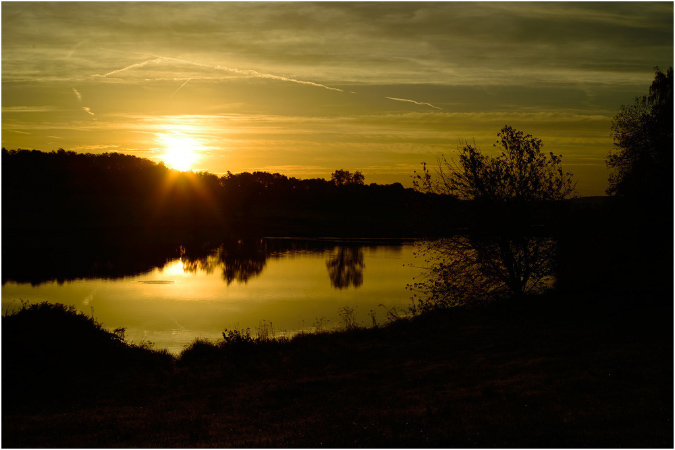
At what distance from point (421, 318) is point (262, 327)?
8.13 meters

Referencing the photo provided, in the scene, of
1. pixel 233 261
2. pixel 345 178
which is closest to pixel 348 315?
pixel 233 261

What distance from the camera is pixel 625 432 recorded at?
8.84 meters

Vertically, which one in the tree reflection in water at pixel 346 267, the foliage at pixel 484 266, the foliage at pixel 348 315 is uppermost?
the foliage at pixel 484 266

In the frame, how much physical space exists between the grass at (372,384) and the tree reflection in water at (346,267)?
58.9 feet

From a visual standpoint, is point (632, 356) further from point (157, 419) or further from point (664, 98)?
point (664, 98)

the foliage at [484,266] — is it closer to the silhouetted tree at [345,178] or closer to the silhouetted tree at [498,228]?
the silhouetted tree at [498,228]

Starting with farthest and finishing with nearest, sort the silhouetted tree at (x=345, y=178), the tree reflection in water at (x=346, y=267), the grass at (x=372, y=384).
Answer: the silhouetted tree at (x=345, y=178) → the tree reflection in water at (x=346, y=267) → the grass at (x=372, y=384)

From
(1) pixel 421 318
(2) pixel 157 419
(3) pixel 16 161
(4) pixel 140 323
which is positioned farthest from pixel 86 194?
(2) pixel 157 419

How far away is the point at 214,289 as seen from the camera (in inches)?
1591

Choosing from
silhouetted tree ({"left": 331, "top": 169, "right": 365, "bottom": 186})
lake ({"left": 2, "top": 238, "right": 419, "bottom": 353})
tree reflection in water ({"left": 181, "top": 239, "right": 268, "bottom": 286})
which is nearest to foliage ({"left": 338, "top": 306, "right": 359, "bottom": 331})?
lake ({"left": 2, "top": 238, "right": 419, "bottom": 353})

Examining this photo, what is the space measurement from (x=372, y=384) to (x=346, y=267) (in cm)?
3691

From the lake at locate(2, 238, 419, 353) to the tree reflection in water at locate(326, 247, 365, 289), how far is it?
83 millimetres

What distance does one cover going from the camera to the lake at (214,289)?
96.1 feet

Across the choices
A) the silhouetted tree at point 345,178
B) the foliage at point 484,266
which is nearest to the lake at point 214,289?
the foliage at point 484,266
